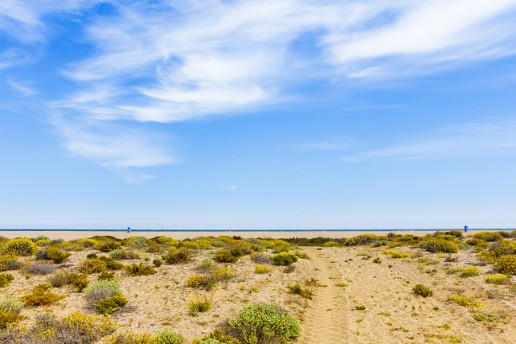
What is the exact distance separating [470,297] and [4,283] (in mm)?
25968

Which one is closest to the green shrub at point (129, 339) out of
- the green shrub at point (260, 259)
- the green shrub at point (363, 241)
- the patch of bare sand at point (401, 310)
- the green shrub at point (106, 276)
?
the patch of bare sand at point (401, 310)

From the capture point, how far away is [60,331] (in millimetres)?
13156

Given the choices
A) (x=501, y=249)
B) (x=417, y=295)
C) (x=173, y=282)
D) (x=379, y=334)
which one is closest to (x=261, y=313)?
(x=379, y=334)

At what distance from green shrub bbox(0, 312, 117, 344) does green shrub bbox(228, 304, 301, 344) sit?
493cm

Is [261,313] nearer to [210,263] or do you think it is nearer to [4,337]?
[4,337]

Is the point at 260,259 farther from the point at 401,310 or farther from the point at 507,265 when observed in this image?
the point at 507,265

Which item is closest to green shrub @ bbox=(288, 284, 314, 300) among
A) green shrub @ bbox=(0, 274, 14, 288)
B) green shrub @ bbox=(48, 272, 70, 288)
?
green shrub @ bbox=(48, 272, 70, 288)

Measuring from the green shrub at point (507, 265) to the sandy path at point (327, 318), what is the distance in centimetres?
1172

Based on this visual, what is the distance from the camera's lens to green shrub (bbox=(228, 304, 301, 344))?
13.7 meters

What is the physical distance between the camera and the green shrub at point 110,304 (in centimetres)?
1653

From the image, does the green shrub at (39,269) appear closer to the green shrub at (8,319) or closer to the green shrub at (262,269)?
the green shrub at (8,319)

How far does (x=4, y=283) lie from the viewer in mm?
20156

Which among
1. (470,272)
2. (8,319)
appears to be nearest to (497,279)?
(470,272)

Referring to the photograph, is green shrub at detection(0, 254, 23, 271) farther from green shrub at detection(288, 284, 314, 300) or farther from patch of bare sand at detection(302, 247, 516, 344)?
patch of bare sand at detection(302, 247, 516, 344)
